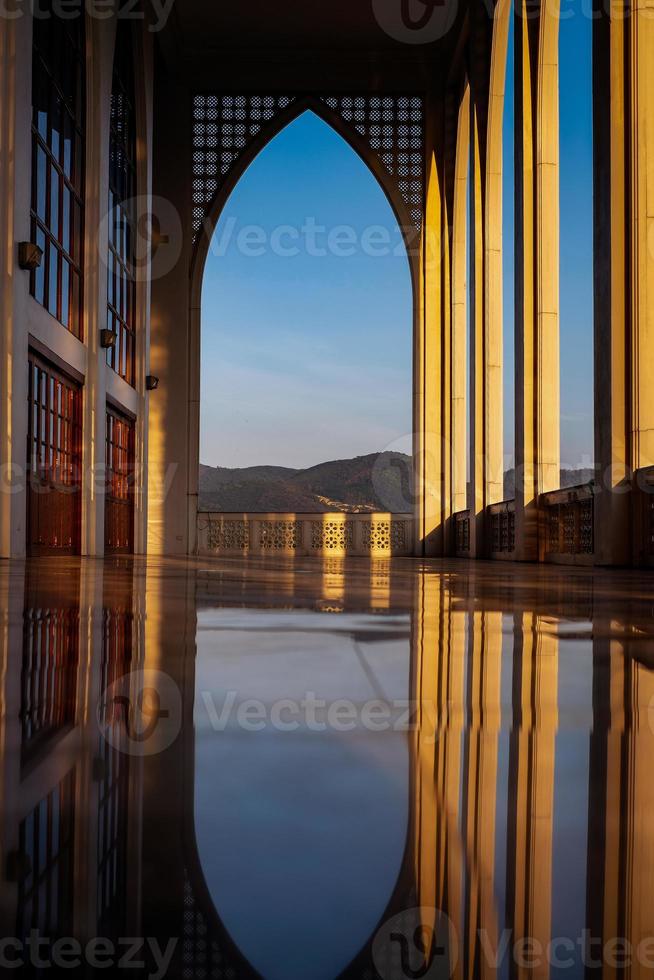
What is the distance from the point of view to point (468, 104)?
43.8ft

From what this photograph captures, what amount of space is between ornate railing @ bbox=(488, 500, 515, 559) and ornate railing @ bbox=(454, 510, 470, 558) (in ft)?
4.28

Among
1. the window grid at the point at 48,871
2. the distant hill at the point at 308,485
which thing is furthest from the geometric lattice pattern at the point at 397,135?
the window grid at the point at 48,871

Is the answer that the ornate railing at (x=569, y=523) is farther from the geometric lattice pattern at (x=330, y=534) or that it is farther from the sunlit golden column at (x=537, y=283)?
the geometric lattice pattern at (x=330, y=534)

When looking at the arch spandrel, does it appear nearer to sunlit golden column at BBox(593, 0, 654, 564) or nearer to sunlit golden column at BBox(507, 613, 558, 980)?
sunlit golden column at BBox(593, 0, 654, 564)

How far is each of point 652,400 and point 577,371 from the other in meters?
3.22

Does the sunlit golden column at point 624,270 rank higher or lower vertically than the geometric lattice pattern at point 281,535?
higher

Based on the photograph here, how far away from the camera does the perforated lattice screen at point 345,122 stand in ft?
48.2

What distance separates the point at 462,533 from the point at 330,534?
2908 mm

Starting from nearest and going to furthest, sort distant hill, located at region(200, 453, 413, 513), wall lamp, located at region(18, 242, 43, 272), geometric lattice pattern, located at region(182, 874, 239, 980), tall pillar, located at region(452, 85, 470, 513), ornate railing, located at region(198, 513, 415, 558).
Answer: geometric lattice pattern, located at region(182, 874, 239, 980), wall lamp, located at region(18, 242, 43, 272), tall pillar, located at region(452, 85, 470, 513), ornate railing, located at region(198, 513, 415, 558), distant hill, located at region(200, 453, 413, 513)

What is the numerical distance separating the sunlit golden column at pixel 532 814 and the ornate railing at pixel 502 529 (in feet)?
30.5

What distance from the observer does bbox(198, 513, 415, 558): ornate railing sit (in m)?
15.2

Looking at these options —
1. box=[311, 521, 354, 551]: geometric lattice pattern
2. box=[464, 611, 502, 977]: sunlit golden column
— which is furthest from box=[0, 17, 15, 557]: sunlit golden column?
box=[311, 521, 354, 551]: geometric lattice pattern

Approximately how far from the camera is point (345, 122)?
1470cm

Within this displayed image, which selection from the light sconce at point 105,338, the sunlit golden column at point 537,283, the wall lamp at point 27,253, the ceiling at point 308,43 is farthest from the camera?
the ceiling at point 308,43
